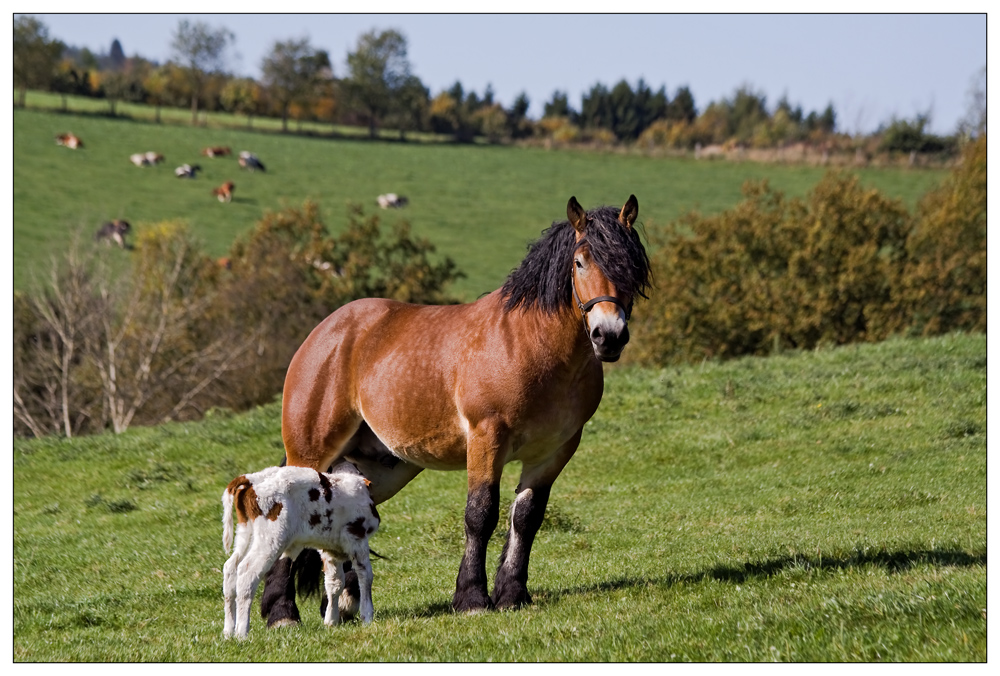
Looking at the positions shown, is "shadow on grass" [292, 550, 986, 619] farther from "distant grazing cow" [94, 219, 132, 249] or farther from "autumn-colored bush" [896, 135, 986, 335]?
"distant grazing cow" [94, 219, 132, 249]

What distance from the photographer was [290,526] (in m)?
7.18

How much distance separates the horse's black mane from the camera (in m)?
7.12

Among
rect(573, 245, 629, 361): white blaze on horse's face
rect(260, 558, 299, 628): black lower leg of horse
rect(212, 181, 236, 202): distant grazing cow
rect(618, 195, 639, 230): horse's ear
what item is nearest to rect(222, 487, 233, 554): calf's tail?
rect(260, 558, 299, 628): black lower leg of horse

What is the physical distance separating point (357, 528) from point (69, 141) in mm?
73287

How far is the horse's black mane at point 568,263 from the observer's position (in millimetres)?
7121

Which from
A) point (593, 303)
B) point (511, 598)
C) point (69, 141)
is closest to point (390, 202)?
point (69, 141)

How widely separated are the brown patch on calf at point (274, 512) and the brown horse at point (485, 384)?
1428 millimetres

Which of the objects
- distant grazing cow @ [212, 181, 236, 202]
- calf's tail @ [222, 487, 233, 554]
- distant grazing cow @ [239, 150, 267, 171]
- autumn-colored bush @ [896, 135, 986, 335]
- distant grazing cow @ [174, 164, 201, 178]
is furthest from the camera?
distant grazing cow @ [239, 150, 267, 171]

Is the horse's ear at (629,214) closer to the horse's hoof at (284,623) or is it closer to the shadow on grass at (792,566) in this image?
the shadow on grass at (792,566)

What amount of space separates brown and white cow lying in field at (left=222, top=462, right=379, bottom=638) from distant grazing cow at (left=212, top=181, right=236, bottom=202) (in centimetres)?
6374
